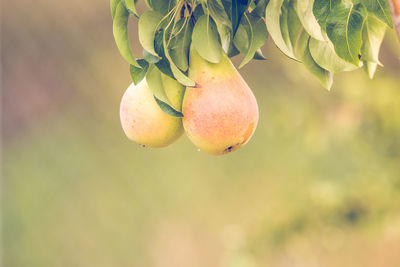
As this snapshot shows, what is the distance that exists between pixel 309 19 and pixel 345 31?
3.3 inches

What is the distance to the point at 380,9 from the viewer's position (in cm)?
53

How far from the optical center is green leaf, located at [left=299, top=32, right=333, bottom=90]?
0.63 m

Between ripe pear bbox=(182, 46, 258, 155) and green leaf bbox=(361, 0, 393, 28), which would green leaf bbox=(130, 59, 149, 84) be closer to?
ripe pear bbox=(182, 46, 258, 155)

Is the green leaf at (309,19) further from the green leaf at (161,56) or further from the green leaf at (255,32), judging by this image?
the green leaf at (161,56)

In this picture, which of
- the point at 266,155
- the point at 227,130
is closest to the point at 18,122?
the point at 266,155

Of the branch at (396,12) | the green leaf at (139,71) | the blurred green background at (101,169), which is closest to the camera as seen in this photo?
the branch at (396,12)

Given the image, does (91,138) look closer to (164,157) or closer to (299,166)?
(164,157)

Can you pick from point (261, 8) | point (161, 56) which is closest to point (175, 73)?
point (161, 56)

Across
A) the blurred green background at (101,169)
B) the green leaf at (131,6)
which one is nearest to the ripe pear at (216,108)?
the green leaf at (131,6)

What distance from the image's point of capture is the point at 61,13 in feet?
9.21

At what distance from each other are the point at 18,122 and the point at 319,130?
1543 mm

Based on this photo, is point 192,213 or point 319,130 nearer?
point 319,130

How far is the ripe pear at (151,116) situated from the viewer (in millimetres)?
624

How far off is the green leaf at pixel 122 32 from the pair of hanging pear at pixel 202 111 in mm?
60
